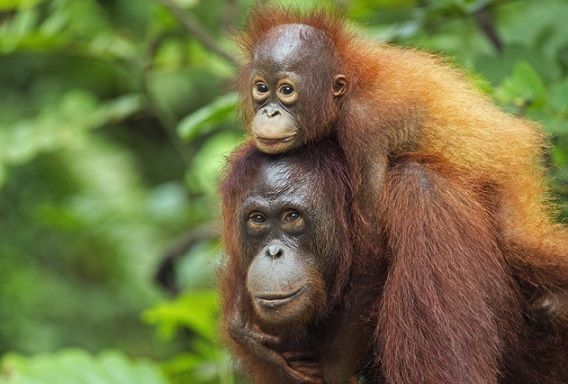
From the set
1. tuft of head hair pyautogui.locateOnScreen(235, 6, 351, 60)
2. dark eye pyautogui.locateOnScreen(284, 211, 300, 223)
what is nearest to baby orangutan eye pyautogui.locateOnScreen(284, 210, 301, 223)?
dark eye pyautogui.locateOnScreen(284, 211, 300, 223)

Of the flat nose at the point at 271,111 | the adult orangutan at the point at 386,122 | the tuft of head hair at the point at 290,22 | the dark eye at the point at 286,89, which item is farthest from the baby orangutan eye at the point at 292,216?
the tuft of head hair at the point at 290,22

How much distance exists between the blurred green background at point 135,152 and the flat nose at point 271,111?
2.49ft

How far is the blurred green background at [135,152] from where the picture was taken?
19.3ft

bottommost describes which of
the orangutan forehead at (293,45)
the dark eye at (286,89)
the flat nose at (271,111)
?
the flat nose at (271,111)

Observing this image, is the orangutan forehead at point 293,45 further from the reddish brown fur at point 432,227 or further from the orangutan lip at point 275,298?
the orangutan lip at point 275,298

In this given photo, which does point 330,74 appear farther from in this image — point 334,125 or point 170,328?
point 170,328

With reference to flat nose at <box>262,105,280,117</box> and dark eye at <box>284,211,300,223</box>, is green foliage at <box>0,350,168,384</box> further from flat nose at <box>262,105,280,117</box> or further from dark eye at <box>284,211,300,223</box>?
flat nose at <box>262,105,280,117</box>

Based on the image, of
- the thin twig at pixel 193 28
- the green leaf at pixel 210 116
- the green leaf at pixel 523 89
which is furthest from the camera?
the thin twig at pixel 193 28

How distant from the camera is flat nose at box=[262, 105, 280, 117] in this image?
14.8 ft

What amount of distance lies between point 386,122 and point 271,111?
1.72 ft

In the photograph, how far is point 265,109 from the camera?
4578 millimetres

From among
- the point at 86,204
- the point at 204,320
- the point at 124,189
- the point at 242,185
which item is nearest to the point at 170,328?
the point at 204,320

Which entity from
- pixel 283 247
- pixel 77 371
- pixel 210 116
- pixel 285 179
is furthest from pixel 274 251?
pixel 77 371

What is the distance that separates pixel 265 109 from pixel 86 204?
13.6 ft
